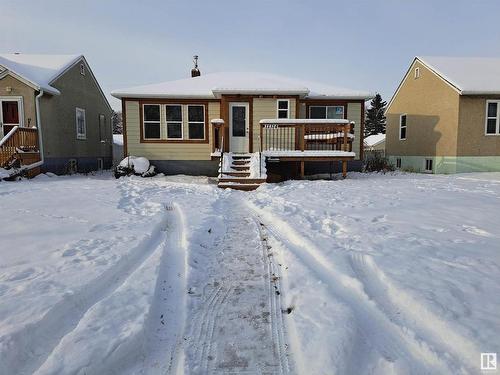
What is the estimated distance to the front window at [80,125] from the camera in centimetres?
1574

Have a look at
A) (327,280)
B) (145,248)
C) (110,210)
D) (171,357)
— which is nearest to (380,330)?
(327,280)

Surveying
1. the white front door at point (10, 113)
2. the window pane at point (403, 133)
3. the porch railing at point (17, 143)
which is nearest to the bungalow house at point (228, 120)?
the porch railing at point (17, 143)

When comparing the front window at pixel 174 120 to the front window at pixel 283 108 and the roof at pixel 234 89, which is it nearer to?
the roof at pixel 234 89

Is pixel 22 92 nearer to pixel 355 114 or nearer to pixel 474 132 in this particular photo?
pixel 355 114

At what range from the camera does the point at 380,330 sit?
7.62 feet

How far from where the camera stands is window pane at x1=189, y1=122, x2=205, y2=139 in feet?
44.7

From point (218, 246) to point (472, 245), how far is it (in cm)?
307

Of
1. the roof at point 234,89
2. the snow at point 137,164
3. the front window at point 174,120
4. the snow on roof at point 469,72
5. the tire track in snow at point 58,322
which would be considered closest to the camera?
the tire track in snow at point 58,322

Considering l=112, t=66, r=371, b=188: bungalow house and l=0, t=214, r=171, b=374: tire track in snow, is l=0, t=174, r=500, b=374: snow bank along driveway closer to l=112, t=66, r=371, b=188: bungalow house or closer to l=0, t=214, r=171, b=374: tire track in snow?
l=0, t=214, r=171, b=374: tire track in snow

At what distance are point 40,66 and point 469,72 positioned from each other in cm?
1930

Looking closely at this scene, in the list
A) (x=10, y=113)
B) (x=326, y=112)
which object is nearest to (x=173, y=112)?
(x=10, y=113)

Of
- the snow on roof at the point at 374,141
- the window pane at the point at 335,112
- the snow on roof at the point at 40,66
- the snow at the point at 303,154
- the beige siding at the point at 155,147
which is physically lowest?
the snow at the point at 303,154

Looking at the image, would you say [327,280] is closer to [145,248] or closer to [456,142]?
[145,248]

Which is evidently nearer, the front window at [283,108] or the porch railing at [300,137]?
the porch railing at [300,137]
